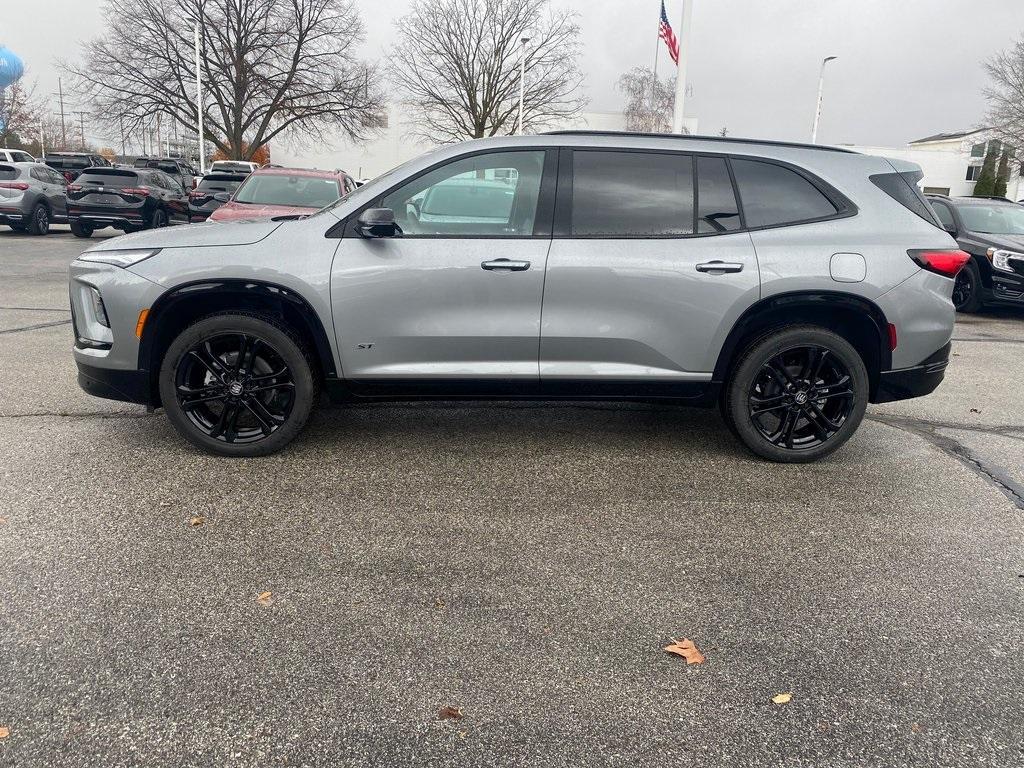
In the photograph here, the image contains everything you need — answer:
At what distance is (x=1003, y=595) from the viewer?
3.18 m

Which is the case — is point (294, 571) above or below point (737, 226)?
below

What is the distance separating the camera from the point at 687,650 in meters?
2.72

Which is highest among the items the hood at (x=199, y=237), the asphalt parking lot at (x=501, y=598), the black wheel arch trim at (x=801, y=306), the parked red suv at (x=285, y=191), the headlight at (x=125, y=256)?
the parked red suv at (x=285, y=191)

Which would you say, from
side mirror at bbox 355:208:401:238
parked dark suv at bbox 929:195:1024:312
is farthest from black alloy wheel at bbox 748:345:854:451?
parked dark suv at bbox 929:195:1024:312

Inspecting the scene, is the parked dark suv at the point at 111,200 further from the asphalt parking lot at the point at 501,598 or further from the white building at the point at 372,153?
the white building at the point at 372,153

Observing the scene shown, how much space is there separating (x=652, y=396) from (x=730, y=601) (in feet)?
5.31

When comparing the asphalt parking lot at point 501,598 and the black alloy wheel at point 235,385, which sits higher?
the black alloy wheel at point 235,385

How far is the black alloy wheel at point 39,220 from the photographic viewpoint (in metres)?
19.0

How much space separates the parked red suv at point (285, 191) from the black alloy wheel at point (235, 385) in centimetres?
624

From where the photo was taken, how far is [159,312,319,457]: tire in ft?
13.9

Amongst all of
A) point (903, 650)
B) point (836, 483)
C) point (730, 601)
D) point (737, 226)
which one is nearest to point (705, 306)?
point (737, 226)

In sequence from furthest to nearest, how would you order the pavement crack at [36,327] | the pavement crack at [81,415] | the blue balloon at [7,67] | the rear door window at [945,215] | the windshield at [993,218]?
the blue balloon at [7,67]
the rear door window at [945,215]
the windshield at [993,218]
the pavement crack at [36,327]
the pavement crack at [81,415]

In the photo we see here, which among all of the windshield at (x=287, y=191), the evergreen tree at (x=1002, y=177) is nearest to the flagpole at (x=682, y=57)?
the windshield at (x=287, y=191)

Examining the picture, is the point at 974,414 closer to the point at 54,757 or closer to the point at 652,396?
the point at 652,396
